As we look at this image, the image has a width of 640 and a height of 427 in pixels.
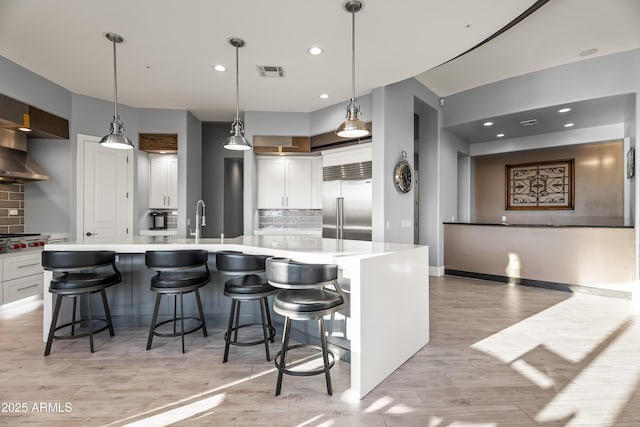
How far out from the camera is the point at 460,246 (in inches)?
238

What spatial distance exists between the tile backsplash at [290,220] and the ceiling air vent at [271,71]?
2761mm

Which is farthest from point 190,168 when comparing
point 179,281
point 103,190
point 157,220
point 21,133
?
point 179,281

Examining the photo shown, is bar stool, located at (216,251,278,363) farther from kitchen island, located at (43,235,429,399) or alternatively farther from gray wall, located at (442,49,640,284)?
gray wall, located at (442,49,640,284)

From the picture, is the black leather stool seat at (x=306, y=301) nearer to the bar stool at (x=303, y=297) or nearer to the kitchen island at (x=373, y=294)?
the bar stool at (x=303, y=297)

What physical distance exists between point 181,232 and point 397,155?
12.9 ft

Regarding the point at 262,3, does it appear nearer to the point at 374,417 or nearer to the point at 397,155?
the point at 397,155

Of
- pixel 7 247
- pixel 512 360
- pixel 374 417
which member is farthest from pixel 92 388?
pixel 512 360

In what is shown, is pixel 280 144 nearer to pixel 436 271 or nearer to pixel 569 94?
pixel 436 271

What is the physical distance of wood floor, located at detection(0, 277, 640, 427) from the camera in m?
1.90

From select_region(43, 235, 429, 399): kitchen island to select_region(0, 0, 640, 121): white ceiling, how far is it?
6.83 feet

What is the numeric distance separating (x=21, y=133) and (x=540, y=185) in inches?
364

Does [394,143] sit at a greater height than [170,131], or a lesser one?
lesser

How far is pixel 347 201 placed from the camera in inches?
202

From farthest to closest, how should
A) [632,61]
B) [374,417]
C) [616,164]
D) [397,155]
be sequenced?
[616,164]
[397,155]
[632,61]
[374,417]
